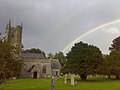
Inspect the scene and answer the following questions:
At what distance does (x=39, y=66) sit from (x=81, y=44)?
1283 inches

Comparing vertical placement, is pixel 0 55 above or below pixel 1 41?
below

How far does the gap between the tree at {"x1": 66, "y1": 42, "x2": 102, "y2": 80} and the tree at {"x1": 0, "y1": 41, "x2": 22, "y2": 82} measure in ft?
133

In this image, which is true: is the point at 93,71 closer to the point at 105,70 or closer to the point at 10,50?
the point at 105,70

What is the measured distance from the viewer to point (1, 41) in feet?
83.0

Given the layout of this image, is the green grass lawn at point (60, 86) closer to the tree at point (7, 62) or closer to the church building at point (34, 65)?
the tree at point (7, 62)

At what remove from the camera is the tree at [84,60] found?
64.1m

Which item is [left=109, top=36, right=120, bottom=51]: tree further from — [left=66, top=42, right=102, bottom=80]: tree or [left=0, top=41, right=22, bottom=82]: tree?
[left=0, top=41, right=22, bottom=82]: tree

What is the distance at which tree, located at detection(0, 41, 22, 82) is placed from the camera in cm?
2306

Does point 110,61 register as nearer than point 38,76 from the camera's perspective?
Yes

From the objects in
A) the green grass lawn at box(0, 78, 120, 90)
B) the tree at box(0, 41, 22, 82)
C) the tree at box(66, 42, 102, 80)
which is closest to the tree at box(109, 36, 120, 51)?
the tree at box(66, 42, 102, 80)

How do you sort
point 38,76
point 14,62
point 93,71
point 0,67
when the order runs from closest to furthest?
point 0,67 < point 14,62 < point 93,71 < point 38,76

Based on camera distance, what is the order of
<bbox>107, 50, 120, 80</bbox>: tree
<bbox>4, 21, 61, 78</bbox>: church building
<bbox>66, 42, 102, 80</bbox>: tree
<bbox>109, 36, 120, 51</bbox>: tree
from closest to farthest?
<bbox>66, 42, 102, 80</bbox>: tree → <bbox>107, 50, 120, 80</bbox>: tree → <bbox>4, 21, 61, 78</bbox>: church building → <bbox>109, 36, 120, 51</bbox>: tree

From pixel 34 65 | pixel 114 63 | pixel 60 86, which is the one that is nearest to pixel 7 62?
pixel 60 86

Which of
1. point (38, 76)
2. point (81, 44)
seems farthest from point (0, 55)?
point (38, 76)
